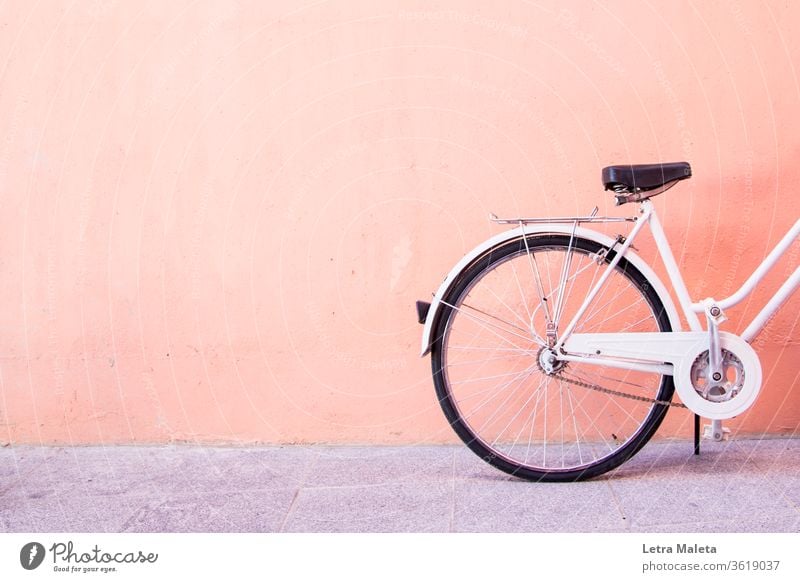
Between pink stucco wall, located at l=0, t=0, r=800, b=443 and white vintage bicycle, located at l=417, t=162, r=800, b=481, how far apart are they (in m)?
0.22

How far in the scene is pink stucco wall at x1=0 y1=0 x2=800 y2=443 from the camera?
316 cm

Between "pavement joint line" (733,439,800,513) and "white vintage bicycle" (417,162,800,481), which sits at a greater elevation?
"white vintage bicycle" (417,162,800,481)

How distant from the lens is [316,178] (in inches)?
129

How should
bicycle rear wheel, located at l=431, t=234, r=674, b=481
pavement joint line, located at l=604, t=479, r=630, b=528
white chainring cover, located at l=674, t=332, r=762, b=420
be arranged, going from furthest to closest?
1. bicycle rear wheel, located at l=431, t=234, r=674, b=481
2. white chainring cover, located at l=674, t=332, r=762, b=420
3. pavement joint line, located at l=604, t=479, r=630, b=528

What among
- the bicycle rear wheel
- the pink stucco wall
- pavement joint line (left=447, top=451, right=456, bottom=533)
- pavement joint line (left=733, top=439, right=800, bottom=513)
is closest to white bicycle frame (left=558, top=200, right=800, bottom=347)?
the bicycle rear wheel

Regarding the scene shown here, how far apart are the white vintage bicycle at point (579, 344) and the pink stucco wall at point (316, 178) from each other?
221 mm

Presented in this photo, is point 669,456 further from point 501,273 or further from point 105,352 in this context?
point 105,352

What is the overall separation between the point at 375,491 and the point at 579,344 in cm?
82

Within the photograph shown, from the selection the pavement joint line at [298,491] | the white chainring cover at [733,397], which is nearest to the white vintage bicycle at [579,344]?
the white chainring cover at [733,397]

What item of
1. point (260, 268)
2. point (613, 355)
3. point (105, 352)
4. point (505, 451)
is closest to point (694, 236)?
point (613, 355)

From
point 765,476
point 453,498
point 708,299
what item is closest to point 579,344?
point 708,299

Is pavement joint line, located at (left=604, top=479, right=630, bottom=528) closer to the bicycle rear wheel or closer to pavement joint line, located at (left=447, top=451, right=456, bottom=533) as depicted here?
the bicycle rear wheel

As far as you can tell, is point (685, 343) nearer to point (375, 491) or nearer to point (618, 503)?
point (618, 503)

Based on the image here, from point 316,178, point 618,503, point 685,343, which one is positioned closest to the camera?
point 618,503
